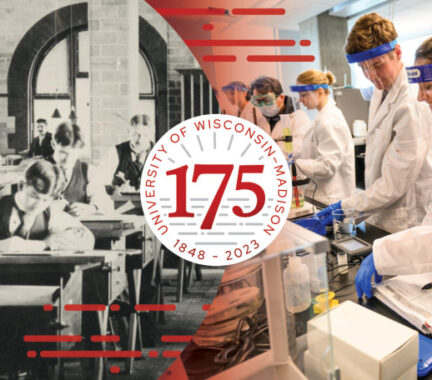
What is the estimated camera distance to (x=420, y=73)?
1.26 m

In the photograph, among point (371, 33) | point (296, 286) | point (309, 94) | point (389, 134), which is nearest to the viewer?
point (296, 286)

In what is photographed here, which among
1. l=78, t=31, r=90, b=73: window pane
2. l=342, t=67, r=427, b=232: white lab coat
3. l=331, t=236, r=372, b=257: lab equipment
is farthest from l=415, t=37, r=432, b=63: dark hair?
l=78, t=31, r=90, b=73: window pane

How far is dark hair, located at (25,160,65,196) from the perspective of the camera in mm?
560

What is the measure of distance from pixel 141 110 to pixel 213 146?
13cm

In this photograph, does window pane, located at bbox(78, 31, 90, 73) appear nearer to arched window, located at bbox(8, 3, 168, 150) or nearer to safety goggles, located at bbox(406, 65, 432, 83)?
arched window, located at bbox(8, 3, 168, 150)

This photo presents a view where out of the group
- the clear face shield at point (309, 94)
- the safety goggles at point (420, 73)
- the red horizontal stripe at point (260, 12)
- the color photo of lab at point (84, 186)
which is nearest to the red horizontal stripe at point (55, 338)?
the color photo of lab at point (84, 186)

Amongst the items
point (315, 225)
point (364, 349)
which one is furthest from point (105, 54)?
point (315, 225)

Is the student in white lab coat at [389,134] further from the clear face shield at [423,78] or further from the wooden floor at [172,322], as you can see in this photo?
the wooden floor at [172,322]

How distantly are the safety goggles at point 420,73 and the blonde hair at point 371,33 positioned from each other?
0.45m

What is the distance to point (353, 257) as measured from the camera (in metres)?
1.43

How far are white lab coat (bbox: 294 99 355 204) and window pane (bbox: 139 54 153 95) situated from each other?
215cm

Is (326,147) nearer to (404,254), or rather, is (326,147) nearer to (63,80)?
(404,254)

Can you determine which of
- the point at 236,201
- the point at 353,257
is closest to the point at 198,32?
the point at 236,201

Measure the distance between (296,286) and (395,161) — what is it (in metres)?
1.37
